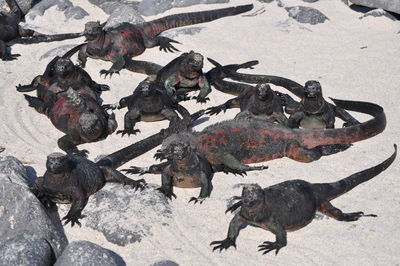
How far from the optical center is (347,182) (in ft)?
22.0

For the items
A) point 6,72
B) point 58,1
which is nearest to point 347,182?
point 6,72

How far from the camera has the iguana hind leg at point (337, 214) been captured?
6293mm

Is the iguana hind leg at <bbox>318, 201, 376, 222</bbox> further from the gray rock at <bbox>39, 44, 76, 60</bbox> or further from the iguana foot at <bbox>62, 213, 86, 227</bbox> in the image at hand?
the gray rock at <bbox>39, 44, 76, 60</bbox>

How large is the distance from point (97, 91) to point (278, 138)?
3.09 meters

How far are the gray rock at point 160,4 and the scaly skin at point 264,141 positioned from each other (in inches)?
210

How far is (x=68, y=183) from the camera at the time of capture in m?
6.46

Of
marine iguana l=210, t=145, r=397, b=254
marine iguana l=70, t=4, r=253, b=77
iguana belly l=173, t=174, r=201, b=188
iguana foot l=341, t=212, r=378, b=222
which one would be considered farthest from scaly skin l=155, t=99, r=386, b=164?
marine iguana l=70, t=4, r=253, b=77

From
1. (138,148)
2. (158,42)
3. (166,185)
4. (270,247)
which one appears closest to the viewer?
(270,247)

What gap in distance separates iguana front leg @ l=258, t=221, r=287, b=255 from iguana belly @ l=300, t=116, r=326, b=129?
8.25ft

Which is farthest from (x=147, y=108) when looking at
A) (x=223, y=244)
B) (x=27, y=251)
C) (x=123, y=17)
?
(x=123, y=17)

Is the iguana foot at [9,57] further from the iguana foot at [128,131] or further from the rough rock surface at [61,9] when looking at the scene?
the iguana foot at [128,131]

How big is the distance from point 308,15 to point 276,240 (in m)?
6.65

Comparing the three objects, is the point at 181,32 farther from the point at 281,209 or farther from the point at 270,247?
the point at 270,247

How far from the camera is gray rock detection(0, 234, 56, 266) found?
5234 mm
